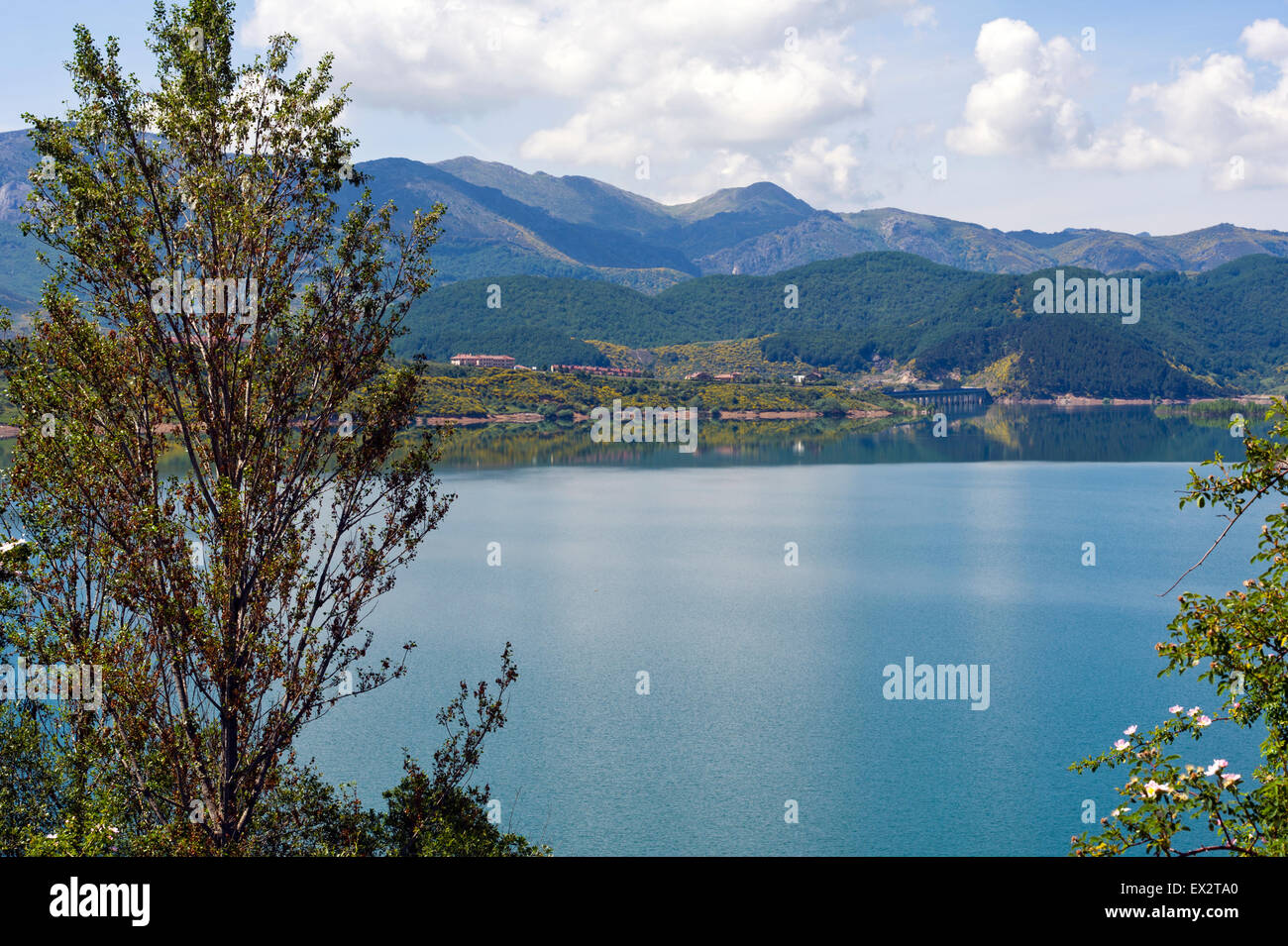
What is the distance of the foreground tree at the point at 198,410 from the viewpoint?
11.7 meters

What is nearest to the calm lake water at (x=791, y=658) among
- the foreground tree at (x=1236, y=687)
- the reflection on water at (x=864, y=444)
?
the foreground tree at (x=1236, y=687)

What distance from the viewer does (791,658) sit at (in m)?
39.5

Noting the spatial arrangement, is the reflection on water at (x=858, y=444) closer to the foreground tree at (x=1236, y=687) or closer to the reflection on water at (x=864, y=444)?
the reflection on water at (x=864, y=444)

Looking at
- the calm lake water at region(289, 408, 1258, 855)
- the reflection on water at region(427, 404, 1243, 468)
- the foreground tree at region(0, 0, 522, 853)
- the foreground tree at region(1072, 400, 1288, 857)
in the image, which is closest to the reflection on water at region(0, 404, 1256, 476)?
the reflection on water at region(427, 404, 1243, 468)

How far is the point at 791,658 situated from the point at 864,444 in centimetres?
10156

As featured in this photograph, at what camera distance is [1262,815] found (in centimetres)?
746

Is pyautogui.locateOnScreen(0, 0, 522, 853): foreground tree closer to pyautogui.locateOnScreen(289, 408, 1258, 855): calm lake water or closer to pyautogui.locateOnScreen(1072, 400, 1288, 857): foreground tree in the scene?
pyautogui.locateOnScreen(1072, 400, 1288, 857): foreground tree

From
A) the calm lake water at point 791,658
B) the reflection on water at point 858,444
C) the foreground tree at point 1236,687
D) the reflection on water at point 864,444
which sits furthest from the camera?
the reflection on water at point 864,444

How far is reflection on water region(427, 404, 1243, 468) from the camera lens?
384ft

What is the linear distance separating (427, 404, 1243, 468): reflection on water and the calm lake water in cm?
→ 2855

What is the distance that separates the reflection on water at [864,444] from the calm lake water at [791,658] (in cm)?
2855
